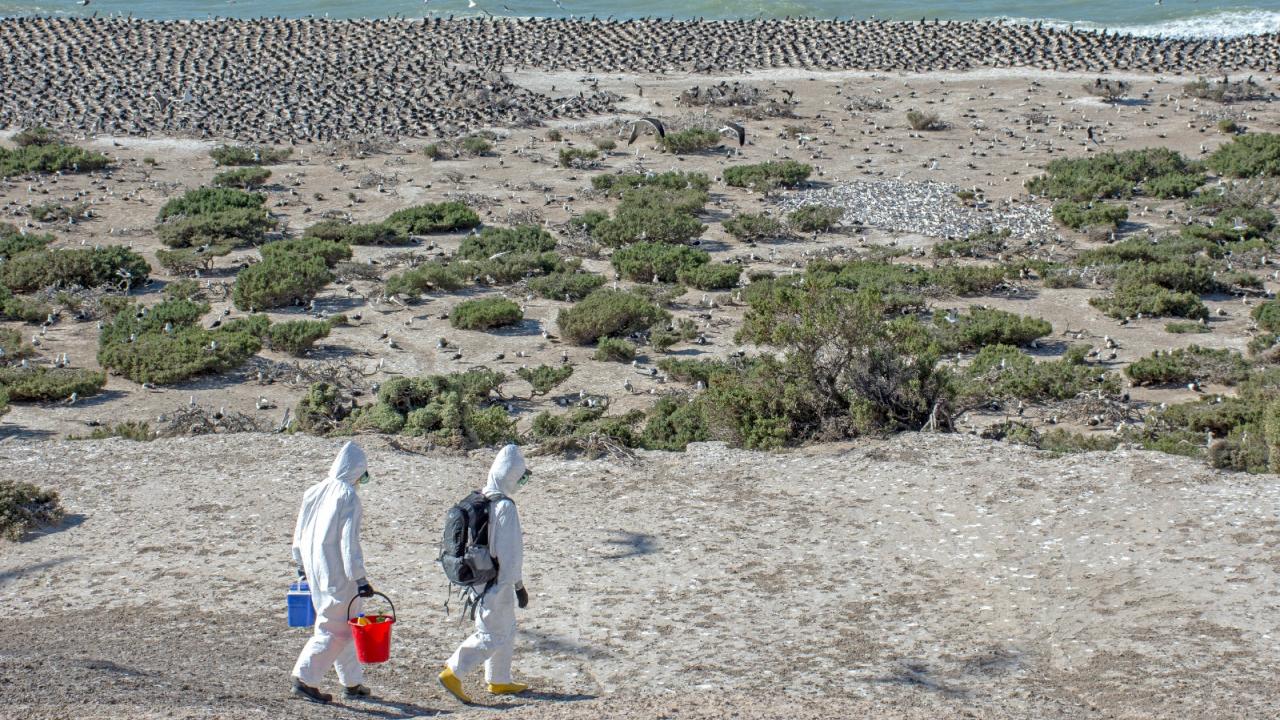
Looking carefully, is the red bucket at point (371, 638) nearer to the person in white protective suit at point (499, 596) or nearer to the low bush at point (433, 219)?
the person in white protective suit at point (499, 596)

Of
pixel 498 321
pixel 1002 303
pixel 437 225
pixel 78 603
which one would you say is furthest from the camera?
pixel 437 225

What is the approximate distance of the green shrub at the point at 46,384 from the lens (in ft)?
→ 49.8

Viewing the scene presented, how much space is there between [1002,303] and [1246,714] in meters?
13.2

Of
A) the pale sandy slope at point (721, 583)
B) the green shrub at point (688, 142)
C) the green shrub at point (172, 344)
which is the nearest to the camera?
the pale sandy slope at point (721, 583)

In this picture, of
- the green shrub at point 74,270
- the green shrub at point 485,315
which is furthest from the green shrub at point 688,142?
the green shrub at point 74,270

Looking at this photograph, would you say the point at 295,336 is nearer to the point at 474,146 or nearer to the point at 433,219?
the point at 433,219

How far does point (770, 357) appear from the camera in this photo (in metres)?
13.5

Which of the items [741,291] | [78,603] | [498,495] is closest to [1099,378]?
[741,291]

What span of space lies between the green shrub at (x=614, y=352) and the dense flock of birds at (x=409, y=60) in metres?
16.1

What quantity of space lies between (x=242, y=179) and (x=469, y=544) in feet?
71.4

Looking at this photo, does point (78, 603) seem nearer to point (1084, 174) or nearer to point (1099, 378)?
point (1099, 378)

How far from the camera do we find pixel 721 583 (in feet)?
30.7

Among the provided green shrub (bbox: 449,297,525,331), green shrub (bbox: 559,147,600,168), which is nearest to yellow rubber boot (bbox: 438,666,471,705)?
green shrub (bbox: 449,297,525,331)

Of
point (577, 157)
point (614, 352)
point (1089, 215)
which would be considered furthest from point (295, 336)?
point (1089, 215)
